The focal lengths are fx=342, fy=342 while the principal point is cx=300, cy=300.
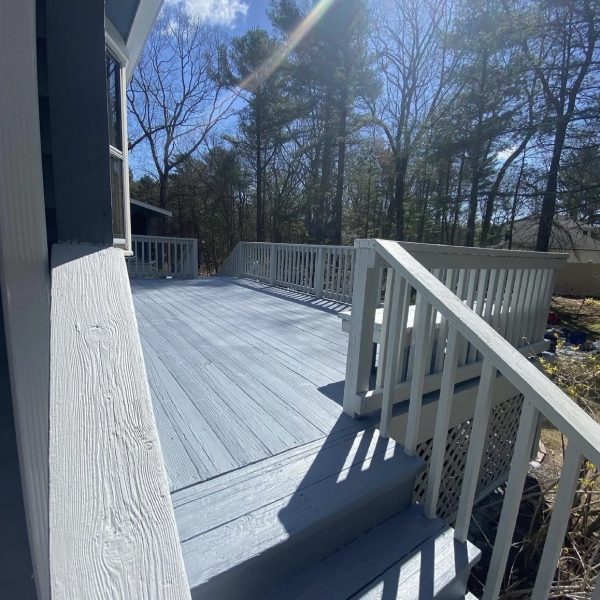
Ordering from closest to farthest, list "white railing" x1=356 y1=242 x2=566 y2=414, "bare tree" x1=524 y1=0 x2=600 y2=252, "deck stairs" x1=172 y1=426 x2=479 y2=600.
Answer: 1. "deck stairs" x1=172 y1=426 x2=479 y2=600
2. "white railing" x1=356 y1=242 x2=566 y2=414
3. "bare tree" x1=524 y1=0 x2=600 y2=252

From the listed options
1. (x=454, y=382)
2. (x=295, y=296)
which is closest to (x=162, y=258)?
(x=295, y=296)

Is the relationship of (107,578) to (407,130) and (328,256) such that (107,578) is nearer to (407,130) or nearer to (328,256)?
(328,256)

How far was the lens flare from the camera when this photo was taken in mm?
11672

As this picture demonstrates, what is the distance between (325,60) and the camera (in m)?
11.9

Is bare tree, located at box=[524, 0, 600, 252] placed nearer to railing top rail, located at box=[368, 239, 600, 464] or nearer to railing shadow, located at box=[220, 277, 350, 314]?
railing shadow, located at box=[220, 277, 350, 314]

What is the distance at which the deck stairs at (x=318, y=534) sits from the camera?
44.3 inches

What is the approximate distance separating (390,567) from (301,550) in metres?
0.33

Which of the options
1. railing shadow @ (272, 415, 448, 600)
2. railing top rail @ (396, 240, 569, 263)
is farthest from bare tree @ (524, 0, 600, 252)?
railing shadow @ (272, 415, 448, 600)

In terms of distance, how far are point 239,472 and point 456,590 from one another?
93 centimetres

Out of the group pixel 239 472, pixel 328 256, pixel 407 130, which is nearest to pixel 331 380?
pixel 239 472

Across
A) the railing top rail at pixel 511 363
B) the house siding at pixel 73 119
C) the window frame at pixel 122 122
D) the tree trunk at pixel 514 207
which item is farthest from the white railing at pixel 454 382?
the tree trunk at pixel 514 207

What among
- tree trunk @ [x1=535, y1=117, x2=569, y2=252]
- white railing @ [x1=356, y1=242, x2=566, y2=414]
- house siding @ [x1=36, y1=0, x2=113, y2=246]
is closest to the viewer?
house siding @ [x1=36, y1=0, x2=113, y2=246]

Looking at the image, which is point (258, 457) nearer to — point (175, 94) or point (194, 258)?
point (194, 258)

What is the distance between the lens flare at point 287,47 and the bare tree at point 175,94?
6.22 ft
